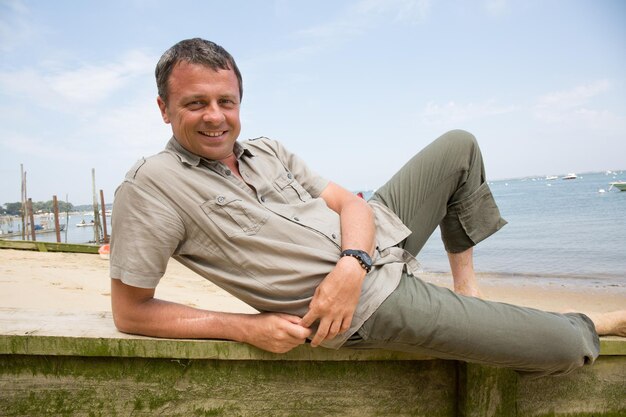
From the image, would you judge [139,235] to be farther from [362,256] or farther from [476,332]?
[476,332]

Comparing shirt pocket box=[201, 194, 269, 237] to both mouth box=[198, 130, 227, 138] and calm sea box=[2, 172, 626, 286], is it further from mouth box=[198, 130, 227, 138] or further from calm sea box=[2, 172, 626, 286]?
calm sea box=[2, 172, 626, 286]

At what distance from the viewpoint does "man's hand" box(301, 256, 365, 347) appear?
61.2 inches

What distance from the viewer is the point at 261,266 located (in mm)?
1619

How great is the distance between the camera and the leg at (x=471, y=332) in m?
1.64

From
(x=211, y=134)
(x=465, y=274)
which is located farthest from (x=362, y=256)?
(x=465, y=274)

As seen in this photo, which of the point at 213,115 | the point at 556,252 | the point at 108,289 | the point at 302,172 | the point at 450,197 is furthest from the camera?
the point at 556,252

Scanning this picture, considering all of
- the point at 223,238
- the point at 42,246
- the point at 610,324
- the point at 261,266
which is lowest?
the point at 42,246

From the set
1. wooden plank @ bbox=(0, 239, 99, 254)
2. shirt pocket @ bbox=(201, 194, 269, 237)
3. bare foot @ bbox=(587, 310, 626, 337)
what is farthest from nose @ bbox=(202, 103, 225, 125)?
wooden plank @ bbox=(0, 239, 99, 254)

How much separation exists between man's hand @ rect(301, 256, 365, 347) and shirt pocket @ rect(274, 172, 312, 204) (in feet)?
1.42

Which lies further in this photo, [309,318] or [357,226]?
[357,226]

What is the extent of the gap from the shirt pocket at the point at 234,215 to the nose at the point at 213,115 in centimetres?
31

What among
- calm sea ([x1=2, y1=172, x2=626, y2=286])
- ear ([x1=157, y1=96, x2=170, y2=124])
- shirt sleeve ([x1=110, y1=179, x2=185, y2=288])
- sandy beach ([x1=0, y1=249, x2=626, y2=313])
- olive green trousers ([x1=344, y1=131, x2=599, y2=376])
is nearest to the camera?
shirt sleeve ([x1=110, y1=179, x2=185, y2=288])

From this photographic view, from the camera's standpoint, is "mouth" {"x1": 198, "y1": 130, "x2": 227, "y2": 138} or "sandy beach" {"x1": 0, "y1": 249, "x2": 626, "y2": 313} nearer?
"mouth" {"x1": 198, "y1": 130, "x2": 227, "y2": 138}

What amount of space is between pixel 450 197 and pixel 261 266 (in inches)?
43.6
